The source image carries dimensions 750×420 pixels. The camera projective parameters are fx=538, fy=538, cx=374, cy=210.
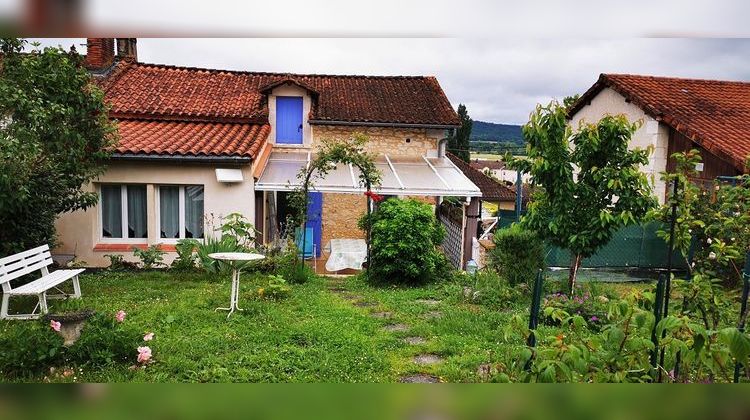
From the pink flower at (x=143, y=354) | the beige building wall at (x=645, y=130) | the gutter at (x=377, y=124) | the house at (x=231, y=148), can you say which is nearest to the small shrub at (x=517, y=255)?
the beige building wall at (x=645, y=130)

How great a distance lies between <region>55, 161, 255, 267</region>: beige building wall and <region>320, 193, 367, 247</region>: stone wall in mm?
4200

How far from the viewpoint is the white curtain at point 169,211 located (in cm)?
1309

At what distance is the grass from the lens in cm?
549

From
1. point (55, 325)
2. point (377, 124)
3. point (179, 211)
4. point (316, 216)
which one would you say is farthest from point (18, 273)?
point (316, 216)

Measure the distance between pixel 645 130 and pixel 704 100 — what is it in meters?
5.68

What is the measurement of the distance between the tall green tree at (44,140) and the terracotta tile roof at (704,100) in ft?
17.2

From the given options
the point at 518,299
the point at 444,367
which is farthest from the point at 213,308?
the point at 518,299

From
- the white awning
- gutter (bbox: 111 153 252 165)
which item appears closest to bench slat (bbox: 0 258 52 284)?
gutter (bbox: 111 153 252 165)

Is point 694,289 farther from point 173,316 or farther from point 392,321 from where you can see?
point 173,316

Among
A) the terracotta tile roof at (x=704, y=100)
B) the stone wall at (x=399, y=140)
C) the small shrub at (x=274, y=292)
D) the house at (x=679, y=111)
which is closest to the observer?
the terracotta tile roof at (x=704, y=100)

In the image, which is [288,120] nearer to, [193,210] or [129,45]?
[193,210]

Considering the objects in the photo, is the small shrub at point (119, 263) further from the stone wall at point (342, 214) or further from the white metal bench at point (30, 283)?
the stone wall at point (342, 214)

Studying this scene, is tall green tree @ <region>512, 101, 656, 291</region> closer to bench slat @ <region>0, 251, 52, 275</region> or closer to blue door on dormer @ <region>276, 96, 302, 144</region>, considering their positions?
bench slat @ <region>0, 251, 52, 275</region>

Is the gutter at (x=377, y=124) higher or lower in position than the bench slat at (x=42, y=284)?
higher
